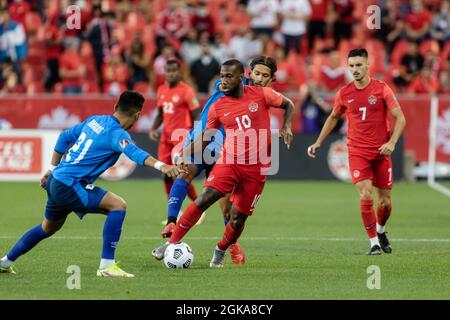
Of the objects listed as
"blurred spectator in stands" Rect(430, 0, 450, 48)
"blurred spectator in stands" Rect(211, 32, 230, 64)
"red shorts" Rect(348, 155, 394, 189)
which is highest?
"blurred spectator in stands" Rect(430, 0, 450, 48)

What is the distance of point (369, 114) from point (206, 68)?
39.5 ft

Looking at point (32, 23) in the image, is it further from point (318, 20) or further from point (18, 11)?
point (318, 20)

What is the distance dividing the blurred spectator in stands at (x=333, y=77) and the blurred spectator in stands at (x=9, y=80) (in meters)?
7.13

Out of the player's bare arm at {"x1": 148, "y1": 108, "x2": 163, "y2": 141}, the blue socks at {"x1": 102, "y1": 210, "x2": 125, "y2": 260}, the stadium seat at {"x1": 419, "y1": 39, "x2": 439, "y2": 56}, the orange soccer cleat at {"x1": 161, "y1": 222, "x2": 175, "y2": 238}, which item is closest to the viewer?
the blue socks at {"x1": 102, "y1": 210, "x2": 125, "y2": 260}

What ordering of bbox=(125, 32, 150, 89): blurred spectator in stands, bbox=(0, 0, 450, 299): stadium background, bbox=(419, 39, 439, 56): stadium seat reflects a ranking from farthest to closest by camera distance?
1. bbox=(419, 39, 439, 56): stadium seat
2. bbox=(125, 32, 150, 89): blurred spectator in stands
3. bbox=(0, 0, 450, 299): stadium background

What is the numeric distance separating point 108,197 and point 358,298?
2.54 m

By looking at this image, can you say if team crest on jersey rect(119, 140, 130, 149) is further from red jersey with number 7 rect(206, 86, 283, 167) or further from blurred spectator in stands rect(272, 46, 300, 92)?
blurred spectator in stands rect(272, 46, 300, 92)

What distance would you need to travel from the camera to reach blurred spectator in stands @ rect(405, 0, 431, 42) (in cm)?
2598

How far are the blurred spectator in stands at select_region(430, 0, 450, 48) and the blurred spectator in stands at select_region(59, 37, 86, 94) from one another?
29.9ft

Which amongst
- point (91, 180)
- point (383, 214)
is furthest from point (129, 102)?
point (383, 214)

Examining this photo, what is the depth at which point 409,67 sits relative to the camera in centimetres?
2480

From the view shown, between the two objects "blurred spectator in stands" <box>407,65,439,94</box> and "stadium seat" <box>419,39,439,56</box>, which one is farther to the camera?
"stadium seat" <box>419,39,439,56</box>

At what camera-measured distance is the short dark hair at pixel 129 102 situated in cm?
948

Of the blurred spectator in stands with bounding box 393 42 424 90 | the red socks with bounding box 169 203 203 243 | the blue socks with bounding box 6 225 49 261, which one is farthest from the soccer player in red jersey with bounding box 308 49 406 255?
the blurred spectator in stands with bounding box 393 42 424 90
